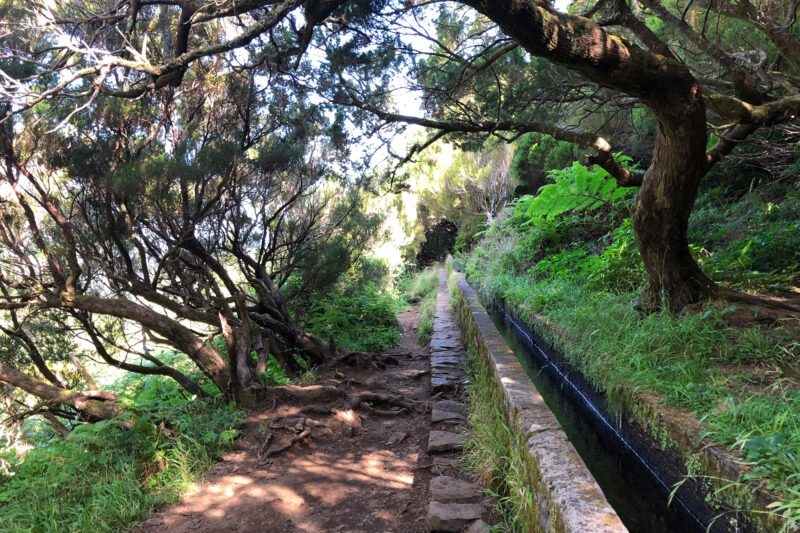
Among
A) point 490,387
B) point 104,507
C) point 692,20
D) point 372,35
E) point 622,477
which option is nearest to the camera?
point 104,507

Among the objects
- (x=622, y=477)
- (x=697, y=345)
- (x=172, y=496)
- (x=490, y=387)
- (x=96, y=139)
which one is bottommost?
(x=622, y=477)

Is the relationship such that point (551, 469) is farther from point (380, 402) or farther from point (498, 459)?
point (380, 402)

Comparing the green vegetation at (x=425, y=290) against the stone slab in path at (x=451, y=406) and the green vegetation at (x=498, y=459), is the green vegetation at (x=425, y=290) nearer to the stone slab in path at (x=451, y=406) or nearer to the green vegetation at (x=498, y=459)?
the stone slab in path at (x=451, y=406)

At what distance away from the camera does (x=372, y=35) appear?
5777mm

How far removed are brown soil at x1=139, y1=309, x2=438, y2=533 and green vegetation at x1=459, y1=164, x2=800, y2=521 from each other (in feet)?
6.66

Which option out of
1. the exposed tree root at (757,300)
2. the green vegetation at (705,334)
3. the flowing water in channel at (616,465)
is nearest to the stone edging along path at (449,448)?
the flowing water in channel at (616,465)

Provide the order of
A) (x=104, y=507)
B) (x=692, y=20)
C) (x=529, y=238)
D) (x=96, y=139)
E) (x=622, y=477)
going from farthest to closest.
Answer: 1. (x=529, y=238)
2. (x=692, y=20)
3. (x=96, y=139)
4. (x=622, y=477)
5. (x=104, y=507)

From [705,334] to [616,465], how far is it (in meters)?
1.39

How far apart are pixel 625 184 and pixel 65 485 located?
6011 millimetres

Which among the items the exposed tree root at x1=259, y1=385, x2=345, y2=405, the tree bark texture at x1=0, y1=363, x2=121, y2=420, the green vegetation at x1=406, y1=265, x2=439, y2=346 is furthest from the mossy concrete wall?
the green vegetation at x1=406, y1=265, x2=439, y2=346

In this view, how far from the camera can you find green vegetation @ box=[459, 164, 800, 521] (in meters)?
2.66

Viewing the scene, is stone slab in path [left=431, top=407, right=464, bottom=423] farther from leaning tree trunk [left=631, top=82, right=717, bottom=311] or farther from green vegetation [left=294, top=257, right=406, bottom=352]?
green vegetation [left=294, top=257, right=406, bottom=352]

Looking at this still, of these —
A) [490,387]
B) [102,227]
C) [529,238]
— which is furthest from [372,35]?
[529,238]

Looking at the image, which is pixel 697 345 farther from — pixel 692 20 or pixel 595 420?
pixel 692 20
